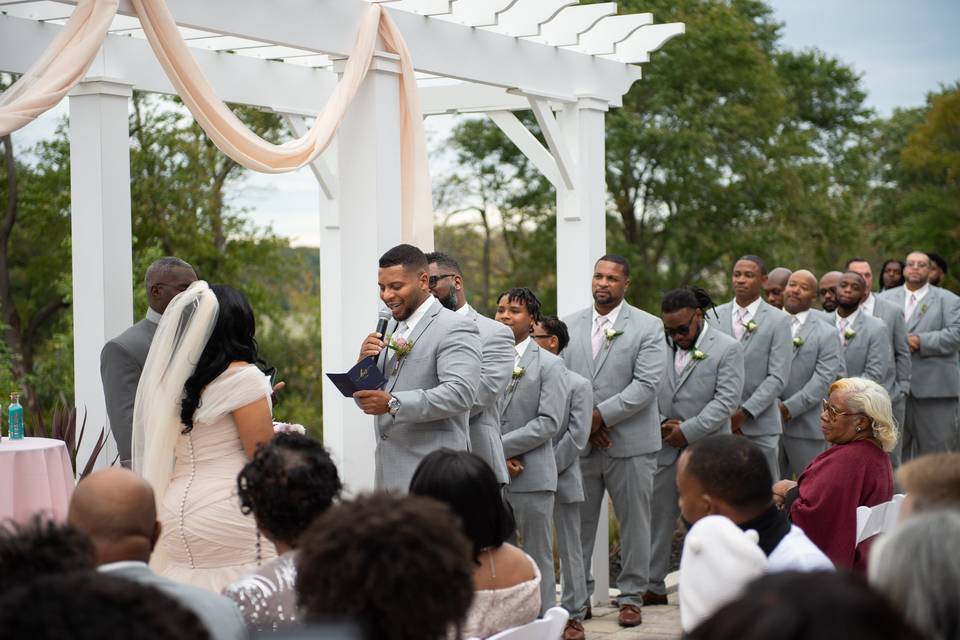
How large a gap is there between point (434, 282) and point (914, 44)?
43.5 m

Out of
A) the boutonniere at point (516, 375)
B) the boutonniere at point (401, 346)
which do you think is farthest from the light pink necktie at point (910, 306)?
the boutonniere at point (401, 346)

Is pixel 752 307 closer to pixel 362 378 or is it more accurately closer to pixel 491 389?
pixel 491 389

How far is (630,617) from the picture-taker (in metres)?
7.30

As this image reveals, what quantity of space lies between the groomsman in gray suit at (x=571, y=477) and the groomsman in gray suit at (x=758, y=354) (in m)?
1.73

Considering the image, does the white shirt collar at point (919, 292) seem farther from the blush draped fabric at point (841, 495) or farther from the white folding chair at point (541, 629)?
the white folding chair at point (541, 629)

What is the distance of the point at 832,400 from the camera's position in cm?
543

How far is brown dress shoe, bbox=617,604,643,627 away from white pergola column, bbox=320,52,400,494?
5.83ft

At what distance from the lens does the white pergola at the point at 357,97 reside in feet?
22.3

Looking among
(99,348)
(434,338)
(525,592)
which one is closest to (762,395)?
(434,338)

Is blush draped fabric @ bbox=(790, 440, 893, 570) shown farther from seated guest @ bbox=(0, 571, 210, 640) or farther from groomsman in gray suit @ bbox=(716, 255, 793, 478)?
seated guest @ bbox=(0, 571, 210, 640)

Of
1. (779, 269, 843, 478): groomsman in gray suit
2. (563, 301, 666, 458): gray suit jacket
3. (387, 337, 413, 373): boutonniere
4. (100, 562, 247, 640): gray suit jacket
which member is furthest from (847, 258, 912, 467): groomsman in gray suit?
(100, 562, 247, 640): gray suit jacket

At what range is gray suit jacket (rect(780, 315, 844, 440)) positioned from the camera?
30.0 ft

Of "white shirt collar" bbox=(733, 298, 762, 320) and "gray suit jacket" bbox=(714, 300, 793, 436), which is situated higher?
"white shirt collar" bbox=(733, 298, 762, 320)

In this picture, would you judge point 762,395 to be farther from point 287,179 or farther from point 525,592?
point 287,179
